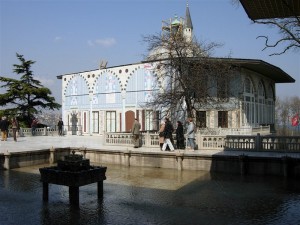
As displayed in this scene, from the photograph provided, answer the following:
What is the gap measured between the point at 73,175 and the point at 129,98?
22395 millimetres

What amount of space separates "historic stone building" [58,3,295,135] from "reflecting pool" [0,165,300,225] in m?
14.9

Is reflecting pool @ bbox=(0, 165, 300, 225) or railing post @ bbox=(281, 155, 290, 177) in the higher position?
railing post @ bbox=(281, 155, 290, 177)

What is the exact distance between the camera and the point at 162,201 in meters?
9.28

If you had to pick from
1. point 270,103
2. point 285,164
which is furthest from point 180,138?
point 270,103

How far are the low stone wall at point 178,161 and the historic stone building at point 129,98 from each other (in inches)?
413

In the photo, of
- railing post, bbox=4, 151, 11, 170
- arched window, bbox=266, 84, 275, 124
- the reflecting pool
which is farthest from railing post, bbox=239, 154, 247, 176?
arched window, bbox=266, 84, 275, 124

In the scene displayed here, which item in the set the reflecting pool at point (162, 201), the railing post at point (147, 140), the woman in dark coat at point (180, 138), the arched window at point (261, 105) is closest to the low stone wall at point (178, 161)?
the reflecting pool at point (162, 201)

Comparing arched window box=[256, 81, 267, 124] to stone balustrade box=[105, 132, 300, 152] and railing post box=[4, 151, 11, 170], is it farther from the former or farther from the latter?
railing post box=[4, 151, 11, 170]

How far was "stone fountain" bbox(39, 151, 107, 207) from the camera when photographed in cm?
870

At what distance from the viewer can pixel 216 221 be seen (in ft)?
24.5

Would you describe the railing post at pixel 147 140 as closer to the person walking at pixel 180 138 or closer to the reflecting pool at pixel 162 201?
the person walking at pixel 180 138

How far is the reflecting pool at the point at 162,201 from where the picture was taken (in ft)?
25.1

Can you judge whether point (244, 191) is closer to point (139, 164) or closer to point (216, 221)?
point (216, 221)

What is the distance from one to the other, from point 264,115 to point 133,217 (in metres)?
33.7
